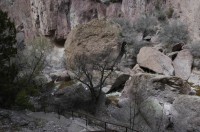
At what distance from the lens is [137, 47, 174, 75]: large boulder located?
3528 centimetres

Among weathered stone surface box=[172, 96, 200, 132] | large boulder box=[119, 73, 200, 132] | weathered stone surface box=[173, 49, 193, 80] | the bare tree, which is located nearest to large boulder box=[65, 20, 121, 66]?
the bare tree

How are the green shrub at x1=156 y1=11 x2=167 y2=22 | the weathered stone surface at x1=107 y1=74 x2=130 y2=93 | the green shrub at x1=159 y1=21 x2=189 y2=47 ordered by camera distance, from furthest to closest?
the green shrub at x1=156 y1=11 x2=167 y2=22 → the green shrub at x1=159 y1=21 x2=189 y2=47 → the weathered stone surface at x1=107 y1=74 x2=130 y2=93

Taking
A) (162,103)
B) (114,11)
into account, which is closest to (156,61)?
(162,103)

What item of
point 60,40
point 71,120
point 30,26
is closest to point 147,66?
point 71,120

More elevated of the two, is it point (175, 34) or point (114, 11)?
point (114, 11)

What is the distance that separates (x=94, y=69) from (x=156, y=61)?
660 cm

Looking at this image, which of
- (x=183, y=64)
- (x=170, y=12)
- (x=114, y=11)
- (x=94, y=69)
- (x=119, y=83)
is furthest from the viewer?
(x=114, y=11)

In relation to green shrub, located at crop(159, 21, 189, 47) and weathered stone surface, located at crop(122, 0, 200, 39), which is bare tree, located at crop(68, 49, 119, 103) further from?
weathered stone surface, located at crop(122, 0, 200, 39)

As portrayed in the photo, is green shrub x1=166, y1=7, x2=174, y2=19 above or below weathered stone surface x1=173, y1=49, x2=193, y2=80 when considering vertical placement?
above

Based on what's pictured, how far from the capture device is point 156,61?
3572cm

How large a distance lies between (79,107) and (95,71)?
6.51 meters

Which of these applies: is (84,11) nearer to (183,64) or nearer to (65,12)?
(65,12)

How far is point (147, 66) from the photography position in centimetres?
3606

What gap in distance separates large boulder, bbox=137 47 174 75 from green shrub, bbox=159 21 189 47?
10.5ft
